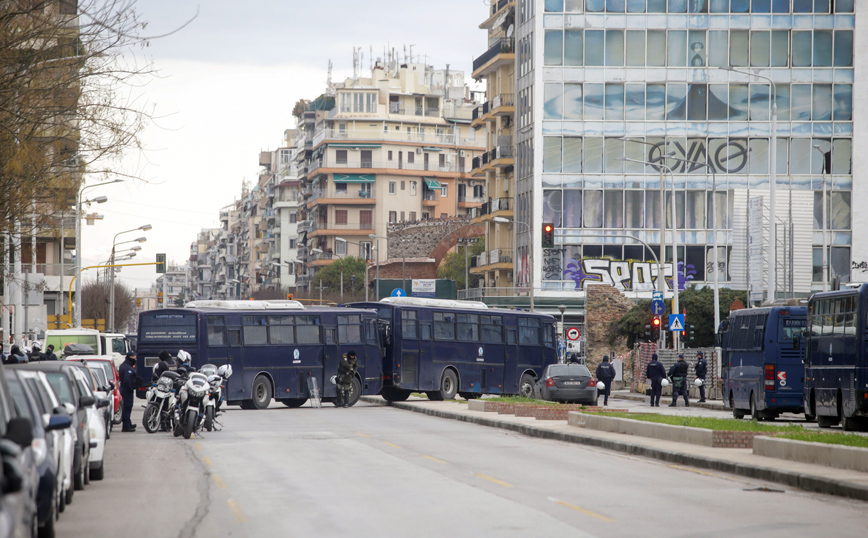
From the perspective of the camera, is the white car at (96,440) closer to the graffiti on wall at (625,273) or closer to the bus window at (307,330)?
the bus window at (307,330)

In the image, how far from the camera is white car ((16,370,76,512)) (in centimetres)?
1138

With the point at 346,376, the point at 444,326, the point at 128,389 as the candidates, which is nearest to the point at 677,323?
the point at 444,326

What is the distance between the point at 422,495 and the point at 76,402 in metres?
4.23

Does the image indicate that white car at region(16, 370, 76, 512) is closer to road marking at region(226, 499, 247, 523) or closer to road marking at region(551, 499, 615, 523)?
road marking at region(226, 499, 247, 523)

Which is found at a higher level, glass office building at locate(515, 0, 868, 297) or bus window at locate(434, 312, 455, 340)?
glass office building at locate(515, 0, 868, 297)

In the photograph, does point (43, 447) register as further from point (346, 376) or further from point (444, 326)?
point (444, 326)

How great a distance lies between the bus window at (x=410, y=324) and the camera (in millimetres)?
40062

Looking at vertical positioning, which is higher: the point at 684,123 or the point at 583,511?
the point at 684,123

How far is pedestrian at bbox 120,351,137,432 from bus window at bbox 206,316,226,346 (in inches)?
290

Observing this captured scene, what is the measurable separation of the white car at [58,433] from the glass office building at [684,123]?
5905 cm

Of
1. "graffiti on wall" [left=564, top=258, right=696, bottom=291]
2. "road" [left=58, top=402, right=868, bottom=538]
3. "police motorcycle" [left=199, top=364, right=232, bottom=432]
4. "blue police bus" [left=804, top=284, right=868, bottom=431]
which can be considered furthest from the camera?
"graffiti on wall" [left=564, top=258, right=696, bottom=291]

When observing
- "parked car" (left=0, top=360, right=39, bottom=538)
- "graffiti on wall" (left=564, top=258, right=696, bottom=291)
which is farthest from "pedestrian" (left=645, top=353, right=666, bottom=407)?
"parked car" (left=0, top=360, right=39, bottom=538)

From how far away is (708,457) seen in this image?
18.2 metres

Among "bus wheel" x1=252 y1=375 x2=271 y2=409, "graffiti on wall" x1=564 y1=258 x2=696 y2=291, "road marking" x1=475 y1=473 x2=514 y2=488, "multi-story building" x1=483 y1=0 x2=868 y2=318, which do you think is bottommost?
"bus wheel" x1=252 y1=375 x2=271 y2=409
